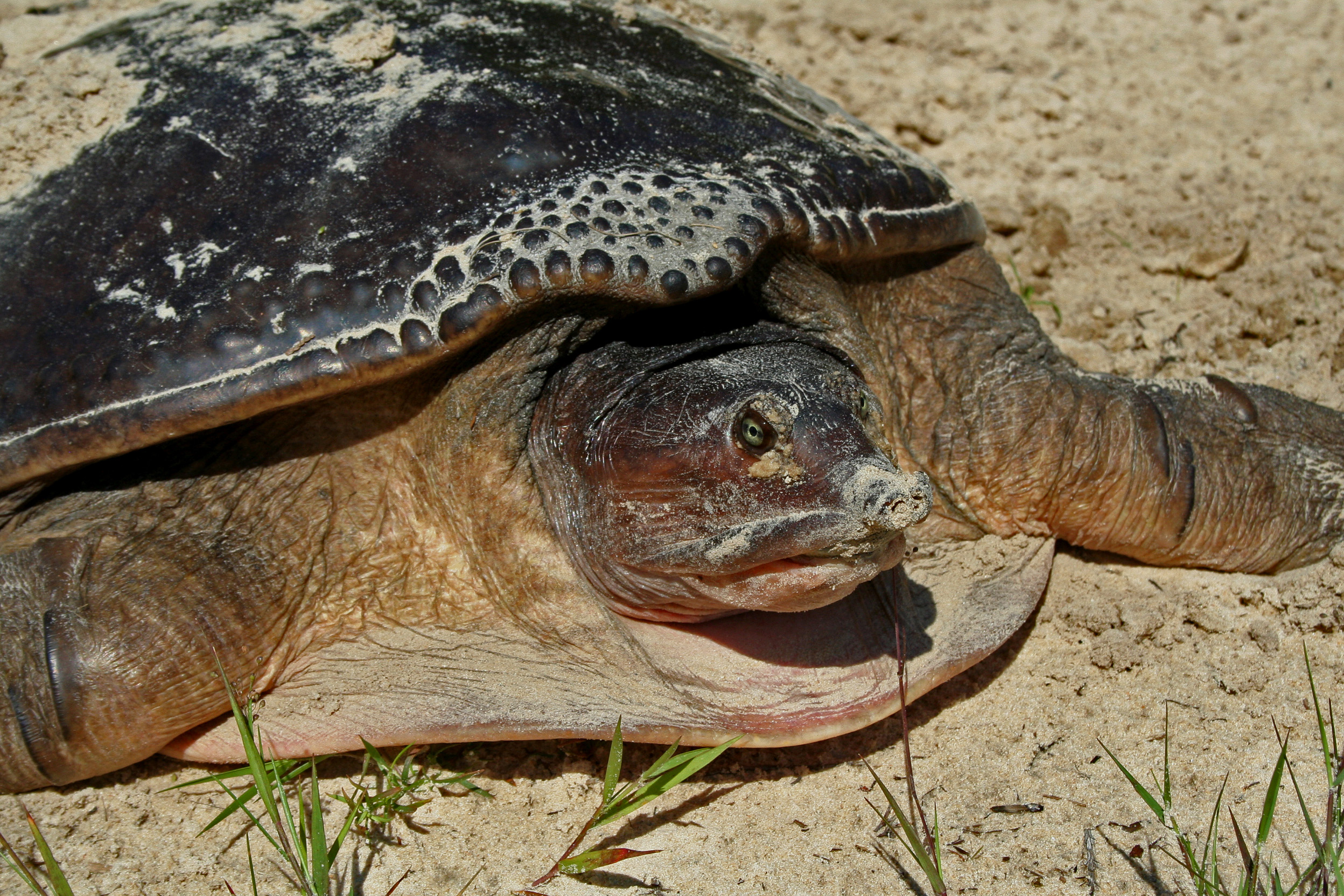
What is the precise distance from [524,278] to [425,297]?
0.19 meters

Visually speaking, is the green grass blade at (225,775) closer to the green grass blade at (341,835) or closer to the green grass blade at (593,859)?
the green grass blade at (341,835)

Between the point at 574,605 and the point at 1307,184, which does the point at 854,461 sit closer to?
the point at 574,605

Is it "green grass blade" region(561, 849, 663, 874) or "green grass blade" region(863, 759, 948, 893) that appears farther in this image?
"green grass blade" region(561, 849, 663, 874)

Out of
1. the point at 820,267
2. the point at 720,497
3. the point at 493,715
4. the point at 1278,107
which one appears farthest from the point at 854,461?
the point at 1278,107

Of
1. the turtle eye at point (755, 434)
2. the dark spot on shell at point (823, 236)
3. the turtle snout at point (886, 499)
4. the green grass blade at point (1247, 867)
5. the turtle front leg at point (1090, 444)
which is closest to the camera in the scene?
the green grass blade at point (1247, 867)

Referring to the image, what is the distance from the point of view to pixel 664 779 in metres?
2.02

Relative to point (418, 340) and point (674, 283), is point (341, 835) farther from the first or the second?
point (674, 283)

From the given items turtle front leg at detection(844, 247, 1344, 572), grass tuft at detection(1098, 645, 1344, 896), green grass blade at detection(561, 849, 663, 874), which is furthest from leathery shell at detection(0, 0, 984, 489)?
grass tuft at detection(1098, 645, 1344, 896)

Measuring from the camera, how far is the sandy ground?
1.95 metres

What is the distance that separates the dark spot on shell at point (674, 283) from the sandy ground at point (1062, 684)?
0.93 meters

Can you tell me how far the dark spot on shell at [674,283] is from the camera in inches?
77.2

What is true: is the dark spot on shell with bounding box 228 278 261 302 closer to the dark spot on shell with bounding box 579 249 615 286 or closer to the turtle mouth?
the dark spot on shell with bounding box 579 249 615 286

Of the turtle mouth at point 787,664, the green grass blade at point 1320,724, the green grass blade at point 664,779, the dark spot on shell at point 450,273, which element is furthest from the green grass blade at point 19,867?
the green grass blade at point 1320,724

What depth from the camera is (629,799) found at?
194 centimetres
